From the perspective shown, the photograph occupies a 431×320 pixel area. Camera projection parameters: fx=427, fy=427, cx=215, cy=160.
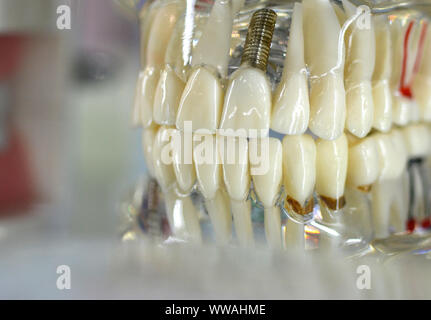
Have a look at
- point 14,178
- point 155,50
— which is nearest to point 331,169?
point 155,50

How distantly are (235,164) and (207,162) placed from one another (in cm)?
3

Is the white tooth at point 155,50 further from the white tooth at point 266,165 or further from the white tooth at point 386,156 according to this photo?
the white tooth at point 386,156

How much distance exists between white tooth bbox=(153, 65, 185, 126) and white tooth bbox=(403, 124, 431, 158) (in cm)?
33

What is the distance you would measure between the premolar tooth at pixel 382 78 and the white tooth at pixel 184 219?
24 centimetres

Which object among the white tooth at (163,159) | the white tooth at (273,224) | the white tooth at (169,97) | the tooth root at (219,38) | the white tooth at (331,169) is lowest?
the white tooth at (273,224)

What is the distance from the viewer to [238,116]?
0.44 m

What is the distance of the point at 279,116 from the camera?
17.3 inches

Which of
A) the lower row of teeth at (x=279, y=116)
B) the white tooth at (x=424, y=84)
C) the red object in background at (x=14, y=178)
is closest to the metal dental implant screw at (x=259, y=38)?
the lower row of teeth at (x=279, y=116)

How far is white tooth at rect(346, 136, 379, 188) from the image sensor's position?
0.49 metres

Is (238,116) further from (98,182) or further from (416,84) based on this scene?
(98,182)

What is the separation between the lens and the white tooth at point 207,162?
0.47m

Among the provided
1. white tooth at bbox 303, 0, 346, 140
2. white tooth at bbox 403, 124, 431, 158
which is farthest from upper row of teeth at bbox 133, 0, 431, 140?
white tooth at bbox 403, 124, 431, 158

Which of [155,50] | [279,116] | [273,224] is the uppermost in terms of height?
[155,50]

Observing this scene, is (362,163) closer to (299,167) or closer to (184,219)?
(299,167)
